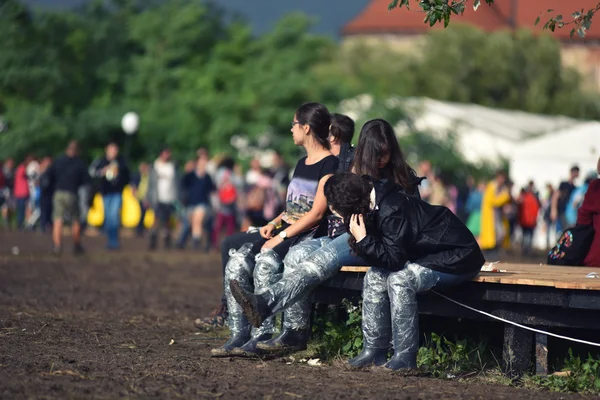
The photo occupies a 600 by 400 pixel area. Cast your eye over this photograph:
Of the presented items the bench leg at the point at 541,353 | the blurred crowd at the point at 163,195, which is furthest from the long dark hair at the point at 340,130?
the blurred crowd at the point at 163,195

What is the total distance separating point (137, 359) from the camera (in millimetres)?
7961

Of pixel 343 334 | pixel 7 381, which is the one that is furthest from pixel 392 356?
pixel 7 381

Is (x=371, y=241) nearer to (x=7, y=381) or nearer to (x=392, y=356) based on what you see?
(x=392, y=356)

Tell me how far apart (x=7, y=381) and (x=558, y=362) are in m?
3.85

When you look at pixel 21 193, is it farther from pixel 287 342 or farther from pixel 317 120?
pixel 287 342

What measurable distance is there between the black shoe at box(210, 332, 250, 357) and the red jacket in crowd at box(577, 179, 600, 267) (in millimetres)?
3030

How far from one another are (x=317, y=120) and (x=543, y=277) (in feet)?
6.97

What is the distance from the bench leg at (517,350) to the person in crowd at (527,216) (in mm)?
18696

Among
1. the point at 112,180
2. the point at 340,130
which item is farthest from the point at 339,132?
the point at 112,180

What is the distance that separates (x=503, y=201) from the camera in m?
25.4

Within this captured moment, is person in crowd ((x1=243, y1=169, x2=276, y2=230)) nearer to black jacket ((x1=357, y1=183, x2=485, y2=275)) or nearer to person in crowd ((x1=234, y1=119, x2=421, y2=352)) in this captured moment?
person in crowd ((x1=234, y1=119, x2=421, y2=352))

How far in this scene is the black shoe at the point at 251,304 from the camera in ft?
24.3

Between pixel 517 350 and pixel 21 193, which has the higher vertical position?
pixel 21 193

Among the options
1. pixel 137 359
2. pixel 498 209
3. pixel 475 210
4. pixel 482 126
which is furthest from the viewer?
pixel 482 126
